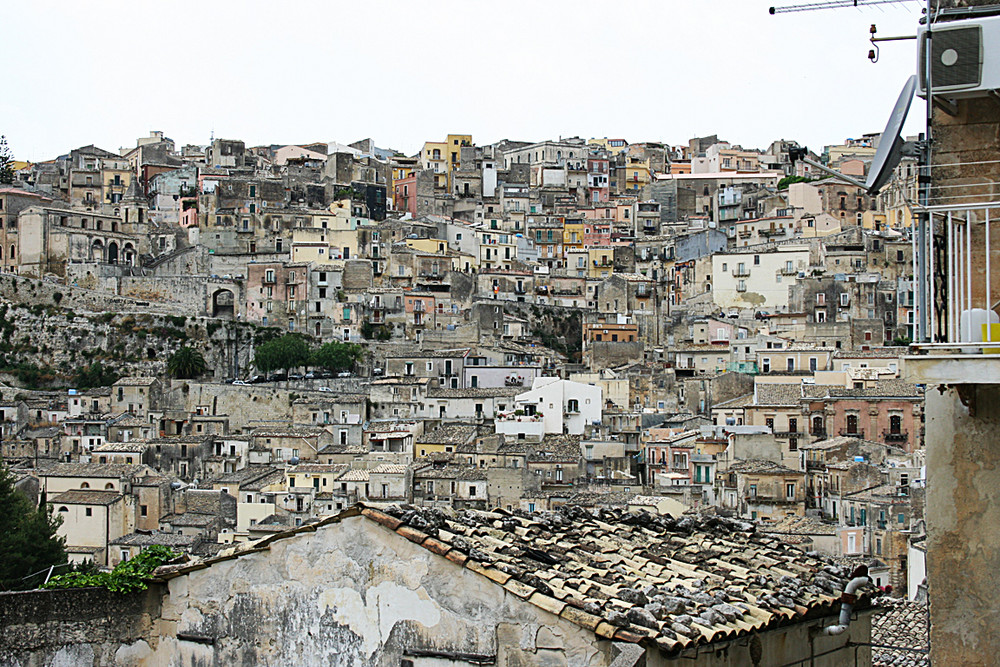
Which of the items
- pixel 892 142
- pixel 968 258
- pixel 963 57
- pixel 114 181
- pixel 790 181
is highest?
pixel 114 181

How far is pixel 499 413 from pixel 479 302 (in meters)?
17.3

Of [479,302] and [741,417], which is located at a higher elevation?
[479,302]

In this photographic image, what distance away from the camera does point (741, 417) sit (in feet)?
177

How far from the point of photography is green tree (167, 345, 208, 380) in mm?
70500

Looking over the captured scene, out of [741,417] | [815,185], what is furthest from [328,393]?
[815,185]

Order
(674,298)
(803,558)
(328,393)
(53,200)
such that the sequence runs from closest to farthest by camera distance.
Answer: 1. (803,558)
2. (328,393)
3. (674,298)
4. (53,200)

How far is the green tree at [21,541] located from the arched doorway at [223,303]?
35354mm

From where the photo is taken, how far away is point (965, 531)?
6500 millimetres

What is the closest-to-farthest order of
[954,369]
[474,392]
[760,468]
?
[954,369]
[760,468]
[474,392]

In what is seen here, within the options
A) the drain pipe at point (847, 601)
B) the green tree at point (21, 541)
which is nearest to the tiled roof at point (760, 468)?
the green tree at point (21, 541)

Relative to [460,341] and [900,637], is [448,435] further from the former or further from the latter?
[900,637]

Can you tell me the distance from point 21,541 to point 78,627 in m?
30.6

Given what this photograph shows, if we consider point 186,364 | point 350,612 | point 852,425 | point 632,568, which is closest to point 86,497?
point 186,364

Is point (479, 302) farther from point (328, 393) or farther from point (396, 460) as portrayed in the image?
point (396, 460)
